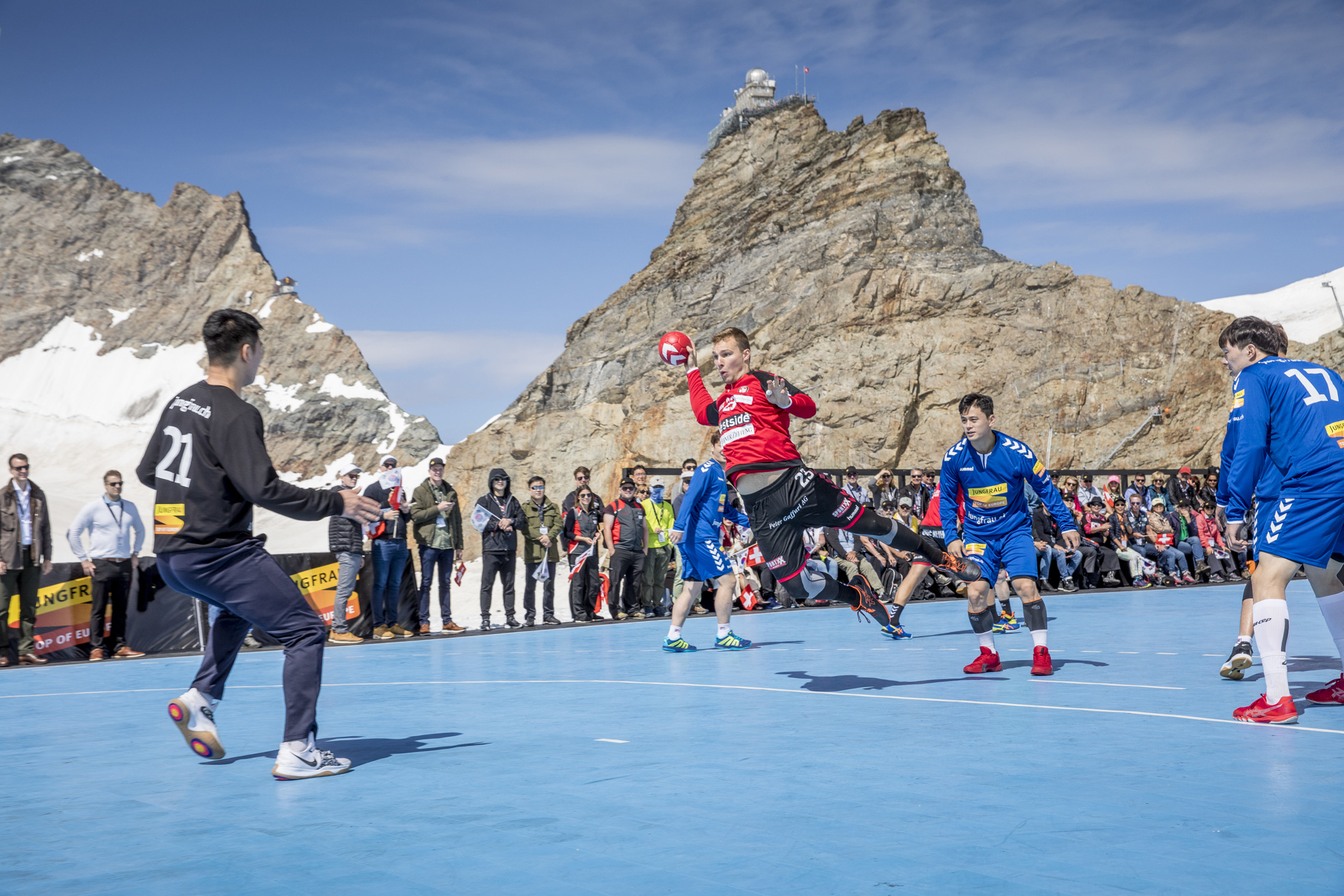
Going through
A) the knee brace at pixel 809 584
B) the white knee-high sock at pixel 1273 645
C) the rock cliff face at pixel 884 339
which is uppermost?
the rock cliff face at pixel 884 339

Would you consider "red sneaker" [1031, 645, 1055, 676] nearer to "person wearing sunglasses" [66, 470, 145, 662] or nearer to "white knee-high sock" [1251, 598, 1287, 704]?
"white knee-high sock" [1251, 598, 1287, 704]

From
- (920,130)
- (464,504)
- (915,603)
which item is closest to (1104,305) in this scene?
(920,130)

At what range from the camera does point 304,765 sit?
4.57m

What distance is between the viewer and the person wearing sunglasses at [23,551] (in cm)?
1120

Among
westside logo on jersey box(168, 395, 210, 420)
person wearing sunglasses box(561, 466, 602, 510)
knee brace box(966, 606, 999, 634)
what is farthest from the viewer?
person wearing sunglasses box(561, 466, 602, 510)

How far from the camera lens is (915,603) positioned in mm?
17000

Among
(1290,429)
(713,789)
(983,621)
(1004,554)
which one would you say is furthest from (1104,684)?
(713,789)

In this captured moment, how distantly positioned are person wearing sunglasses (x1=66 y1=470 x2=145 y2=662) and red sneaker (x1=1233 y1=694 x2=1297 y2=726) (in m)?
10.9

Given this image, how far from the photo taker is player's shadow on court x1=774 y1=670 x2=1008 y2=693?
7117 mm

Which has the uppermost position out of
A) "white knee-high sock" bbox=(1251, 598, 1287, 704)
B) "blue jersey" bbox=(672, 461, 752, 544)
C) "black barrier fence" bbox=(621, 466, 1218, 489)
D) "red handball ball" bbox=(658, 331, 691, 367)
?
"black barrier fence" bbox=(621, 466, 1218, 489)

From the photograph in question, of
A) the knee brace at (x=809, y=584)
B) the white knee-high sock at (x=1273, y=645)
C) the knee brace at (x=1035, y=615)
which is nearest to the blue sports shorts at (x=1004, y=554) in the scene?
the knee brace at (x=1035, y=615)

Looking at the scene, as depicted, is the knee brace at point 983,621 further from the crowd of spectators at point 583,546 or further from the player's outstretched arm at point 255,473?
the player's outstretched arm at point 255,473

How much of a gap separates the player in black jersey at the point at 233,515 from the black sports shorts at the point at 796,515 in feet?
9.72

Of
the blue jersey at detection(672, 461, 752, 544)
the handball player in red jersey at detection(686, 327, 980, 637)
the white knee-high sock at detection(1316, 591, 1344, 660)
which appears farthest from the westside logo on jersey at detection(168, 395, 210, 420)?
the blue jersey at detection(672, 461, 752, 544)
